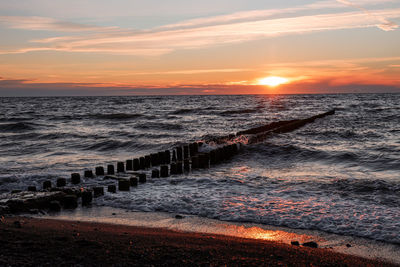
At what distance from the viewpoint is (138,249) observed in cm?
465

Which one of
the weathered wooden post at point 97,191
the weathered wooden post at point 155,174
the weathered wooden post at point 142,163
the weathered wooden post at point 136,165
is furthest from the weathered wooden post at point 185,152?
the weathered wooden post at point 97,191

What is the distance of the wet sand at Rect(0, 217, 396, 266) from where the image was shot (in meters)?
4.17

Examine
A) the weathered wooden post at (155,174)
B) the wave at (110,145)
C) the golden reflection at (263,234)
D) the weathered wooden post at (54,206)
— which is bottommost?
the wave at (110,145)

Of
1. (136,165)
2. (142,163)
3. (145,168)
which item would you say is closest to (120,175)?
(136,165)

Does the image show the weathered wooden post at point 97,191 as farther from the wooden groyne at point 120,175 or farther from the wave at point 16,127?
the wave at point 16,127

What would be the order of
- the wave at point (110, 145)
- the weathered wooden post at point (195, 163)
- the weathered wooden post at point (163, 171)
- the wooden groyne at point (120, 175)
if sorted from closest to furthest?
the wooden groyne at point (120, 175) → the weathered wooden post at point (163, 171) → the weathered wooden post at point (195, 163) → the wave at point (110, 145)

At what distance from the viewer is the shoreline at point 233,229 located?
217 inches

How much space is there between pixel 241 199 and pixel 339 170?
5444 millimetres

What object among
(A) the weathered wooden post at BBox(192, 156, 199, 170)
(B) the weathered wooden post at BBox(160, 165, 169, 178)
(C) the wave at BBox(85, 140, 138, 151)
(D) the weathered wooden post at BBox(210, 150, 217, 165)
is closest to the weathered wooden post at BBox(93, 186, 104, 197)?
(B) the weathered wooden post at BBox(160, 165, 169, 178)

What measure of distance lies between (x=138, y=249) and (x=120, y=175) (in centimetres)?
634

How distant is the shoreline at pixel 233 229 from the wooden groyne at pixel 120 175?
1.49ft

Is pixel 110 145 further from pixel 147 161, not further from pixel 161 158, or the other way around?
pixel 147 161

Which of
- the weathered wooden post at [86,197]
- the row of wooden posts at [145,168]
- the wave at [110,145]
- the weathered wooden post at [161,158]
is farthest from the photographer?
the wave at [110,145]

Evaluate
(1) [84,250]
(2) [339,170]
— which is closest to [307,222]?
(1) [84,250]
